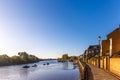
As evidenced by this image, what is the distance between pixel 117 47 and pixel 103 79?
23316mm

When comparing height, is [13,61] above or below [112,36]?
below

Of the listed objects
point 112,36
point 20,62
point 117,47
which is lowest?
point 20,62

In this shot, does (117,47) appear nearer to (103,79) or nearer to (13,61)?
(103,79)

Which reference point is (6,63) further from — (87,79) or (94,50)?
(87,79)

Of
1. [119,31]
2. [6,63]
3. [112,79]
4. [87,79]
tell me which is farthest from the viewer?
[6,63]

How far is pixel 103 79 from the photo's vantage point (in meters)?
16.0

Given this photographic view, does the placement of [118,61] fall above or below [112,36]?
below

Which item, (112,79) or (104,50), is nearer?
(112,79)

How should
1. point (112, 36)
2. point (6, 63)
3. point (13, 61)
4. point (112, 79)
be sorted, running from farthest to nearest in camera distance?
point (13, 61) < point (6, 63) < point (112, 36) < point (112, 79)

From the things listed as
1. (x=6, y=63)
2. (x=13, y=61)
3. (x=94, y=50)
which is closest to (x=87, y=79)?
(x=94, y=50)

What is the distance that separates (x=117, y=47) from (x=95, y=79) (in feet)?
77.3

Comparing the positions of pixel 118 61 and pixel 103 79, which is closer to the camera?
pixel 103 79

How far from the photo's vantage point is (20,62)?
Answer: 174 meters

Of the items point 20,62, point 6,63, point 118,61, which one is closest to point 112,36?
point 118,61
